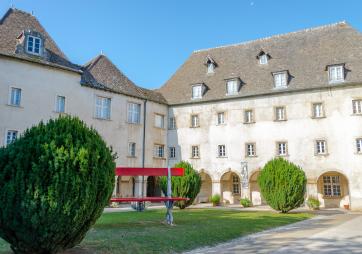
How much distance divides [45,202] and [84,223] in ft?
3.33

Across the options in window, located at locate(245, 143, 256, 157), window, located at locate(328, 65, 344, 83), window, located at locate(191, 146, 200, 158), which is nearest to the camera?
window, located at locate(328, 65, 344, 83)

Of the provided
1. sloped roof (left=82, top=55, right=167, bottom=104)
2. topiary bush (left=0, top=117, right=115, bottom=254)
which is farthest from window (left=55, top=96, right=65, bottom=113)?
topiary bush (left=0, top=117, right=115, bottom=254)

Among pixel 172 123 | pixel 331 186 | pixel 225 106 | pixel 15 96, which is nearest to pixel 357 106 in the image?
pixel 331 186

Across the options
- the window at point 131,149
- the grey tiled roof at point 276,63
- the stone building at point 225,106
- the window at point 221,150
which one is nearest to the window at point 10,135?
the stone building at point 225,106

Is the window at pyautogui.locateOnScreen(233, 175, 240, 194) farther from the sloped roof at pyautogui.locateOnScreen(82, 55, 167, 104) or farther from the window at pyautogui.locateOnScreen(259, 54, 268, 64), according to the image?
the window at pyautogui.locateOnScreen(259, 54, 268, 64)

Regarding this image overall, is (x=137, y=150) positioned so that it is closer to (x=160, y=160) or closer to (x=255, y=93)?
(x=160, y=160)

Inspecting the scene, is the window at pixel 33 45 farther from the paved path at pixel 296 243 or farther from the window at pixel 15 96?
the paved path at pixel 296 243

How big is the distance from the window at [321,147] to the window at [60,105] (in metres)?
17.8

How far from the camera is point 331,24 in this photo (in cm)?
2959

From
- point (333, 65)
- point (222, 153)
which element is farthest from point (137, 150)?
point (333, 65)

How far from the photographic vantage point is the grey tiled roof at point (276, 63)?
1044 inches

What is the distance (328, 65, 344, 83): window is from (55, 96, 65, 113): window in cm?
1867

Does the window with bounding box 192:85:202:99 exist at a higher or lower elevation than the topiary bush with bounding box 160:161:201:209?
higher

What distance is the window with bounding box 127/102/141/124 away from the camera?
27750 mm
